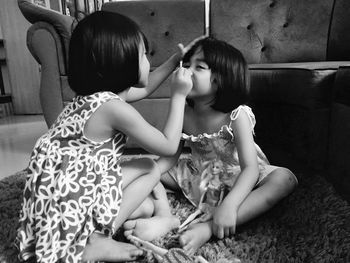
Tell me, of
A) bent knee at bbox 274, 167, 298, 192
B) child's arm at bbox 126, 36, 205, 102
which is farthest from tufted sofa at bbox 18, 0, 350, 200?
child's arm at bbox 126, 36, 205, 102

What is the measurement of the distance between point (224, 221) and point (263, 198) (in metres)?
0.13

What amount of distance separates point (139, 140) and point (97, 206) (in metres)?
0.16

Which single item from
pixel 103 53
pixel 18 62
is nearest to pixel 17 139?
pixel 18 62

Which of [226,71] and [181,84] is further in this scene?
[226,71]

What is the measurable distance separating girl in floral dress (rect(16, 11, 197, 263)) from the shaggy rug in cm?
14

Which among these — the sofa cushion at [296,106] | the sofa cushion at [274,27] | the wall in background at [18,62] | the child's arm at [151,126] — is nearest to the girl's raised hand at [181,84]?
the child's arm at [151,126]

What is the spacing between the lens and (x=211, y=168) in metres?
0.93

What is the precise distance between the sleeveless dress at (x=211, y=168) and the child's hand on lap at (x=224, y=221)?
11 cm

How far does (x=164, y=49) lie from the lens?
191 centimetres

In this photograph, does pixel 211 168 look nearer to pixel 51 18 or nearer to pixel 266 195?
pixel 266 195

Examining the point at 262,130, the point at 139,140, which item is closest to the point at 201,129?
the point at 139,140

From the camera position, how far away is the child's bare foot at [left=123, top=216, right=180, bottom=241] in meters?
0.76

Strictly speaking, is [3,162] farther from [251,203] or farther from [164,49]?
[251,203]

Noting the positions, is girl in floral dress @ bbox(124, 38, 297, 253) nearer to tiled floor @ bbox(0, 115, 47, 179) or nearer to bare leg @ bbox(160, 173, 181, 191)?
bare leg @ bbox(160, 173, 181, 191)
